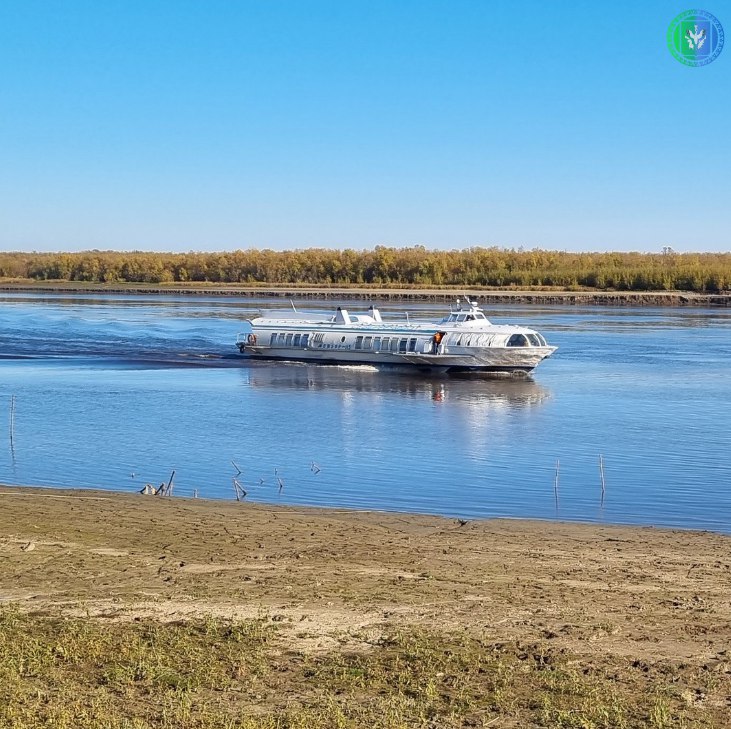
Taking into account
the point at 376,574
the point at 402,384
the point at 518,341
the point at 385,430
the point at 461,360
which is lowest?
the point at 402,384

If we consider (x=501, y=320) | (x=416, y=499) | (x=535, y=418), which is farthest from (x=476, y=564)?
(x=501, y=320)

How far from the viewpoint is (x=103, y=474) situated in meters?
21.7

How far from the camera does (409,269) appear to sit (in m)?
155

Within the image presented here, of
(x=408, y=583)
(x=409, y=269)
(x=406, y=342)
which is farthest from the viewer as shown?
(x=409, y=269)

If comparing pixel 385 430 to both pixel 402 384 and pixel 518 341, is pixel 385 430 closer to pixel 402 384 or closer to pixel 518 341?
pixel 402 384

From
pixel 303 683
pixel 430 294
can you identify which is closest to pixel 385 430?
→ pixel 303 683

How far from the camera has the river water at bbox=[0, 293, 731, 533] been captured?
20141 mm

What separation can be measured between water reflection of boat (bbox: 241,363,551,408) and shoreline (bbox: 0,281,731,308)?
67.8 meters

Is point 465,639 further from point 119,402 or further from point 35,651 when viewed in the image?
point 119,402

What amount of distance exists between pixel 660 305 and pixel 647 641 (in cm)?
10918

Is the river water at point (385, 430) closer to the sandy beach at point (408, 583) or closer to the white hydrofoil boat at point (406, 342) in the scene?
the white hydrofoil boat at point (406, 342)

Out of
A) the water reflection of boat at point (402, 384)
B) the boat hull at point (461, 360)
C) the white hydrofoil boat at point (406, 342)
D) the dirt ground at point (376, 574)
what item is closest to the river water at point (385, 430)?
the water reflection of boat at point (402, 384)

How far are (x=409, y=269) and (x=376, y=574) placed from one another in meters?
144

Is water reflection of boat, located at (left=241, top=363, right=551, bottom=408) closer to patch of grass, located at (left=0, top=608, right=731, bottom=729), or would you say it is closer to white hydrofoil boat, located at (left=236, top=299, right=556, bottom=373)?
white hydrofoil boat, located at (left=236, top=299, right=556, bottom=373)
